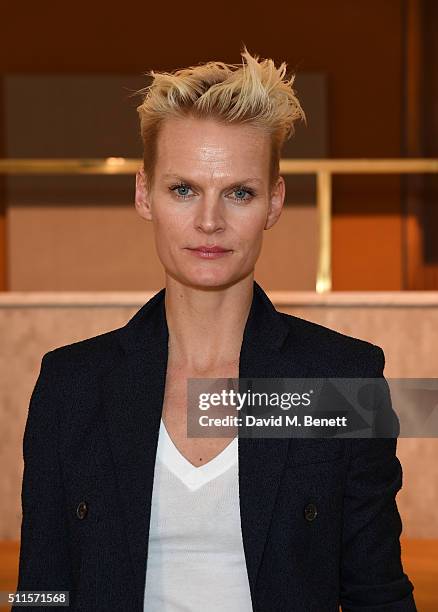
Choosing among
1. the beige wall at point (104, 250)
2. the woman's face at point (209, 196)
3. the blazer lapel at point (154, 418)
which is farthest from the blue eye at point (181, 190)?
the beige wall at point (104, 250)

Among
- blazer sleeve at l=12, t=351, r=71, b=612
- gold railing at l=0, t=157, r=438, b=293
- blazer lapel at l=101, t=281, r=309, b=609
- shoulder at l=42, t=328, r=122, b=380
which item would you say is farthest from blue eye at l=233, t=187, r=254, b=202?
gold railing at l=0, t=157, r=438, b=293

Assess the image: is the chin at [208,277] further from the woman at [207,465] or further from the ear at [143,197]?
the ear at [143,197]

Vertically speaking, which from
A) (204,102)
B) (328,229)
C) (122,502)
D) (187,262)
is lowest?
(122,502)

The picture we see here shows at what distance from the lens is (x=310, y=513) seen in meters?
1.40

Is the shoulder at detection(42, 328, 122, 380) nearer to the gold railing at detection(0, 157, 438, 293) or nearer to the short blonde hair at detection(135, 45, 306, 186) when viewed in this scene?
the short blonde hair at detection(135, 45, 306, 186)

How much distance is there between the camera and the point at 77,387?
1529 millimetres

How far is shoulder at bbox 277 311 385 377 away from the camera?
4.91 feet

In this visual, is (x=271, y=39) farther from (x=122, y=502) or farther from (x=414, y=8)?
(x=122, y=502)

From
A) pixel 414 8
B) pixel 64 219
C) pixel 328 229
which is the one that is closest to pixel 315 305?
pixel 328 229

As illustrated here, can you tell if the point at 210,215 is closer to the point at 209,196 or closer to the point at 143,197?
the point at 209,196

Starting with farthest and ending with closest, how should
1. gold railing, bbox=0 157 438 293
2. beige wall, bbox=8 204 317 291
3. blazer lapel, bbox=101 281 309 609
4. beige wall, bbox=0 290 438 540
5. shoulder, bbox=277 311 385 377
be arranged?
beige wall, bbox=8 204 317 291 → gold railing, bbox=0 157 438 293 → beige wall, bbox=0 290 438 540 → shoulder, bbox=277 311 385 377 → blazer lapel, bbox=101 281 309 609

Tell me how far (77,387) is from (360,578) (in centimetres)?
55

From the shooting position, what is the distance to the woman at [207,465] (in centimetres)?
140

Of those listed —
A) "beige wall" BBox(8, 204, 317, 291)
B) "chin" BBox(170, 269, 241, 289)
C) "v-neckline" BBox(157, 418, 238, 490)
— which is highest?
"beige wall" BBox(8, 204, 317, 291)
